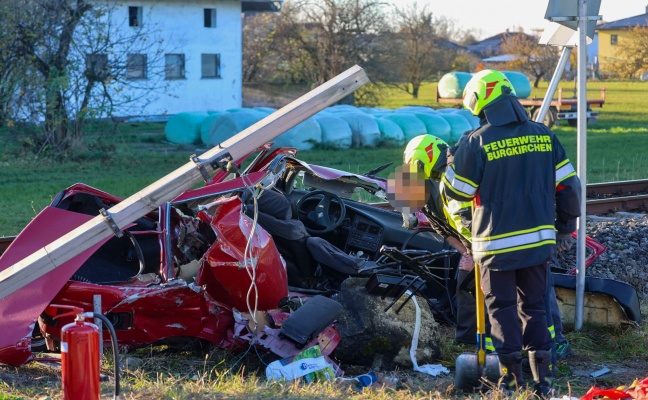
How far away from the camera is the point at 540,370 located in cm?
507

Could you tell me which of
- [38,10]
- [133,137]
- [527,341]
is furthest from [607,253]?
[133,137]

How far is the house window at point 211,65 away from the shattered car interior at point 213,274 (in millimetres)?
32238

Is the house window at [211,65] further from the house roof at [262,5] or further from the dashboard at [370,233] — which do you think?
the dashboard at [370,233]

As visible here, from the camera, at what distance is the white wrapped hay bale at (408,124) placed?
75.7ft

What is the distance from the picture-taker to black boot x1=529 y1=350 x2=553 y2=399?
5.05 meters

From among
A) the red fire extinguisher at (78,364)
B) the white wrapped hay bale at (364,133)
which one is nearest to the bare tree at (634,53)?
the white wrapped hay bale at (364,133)

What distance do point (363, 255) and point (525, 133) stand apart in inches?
96.3

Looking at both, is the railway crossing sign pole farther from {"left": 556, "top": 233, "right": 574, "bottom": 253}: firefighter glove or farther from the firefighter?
the firefighter

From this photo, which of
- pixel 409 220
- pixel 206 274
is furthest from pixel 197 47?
pixel 206 274

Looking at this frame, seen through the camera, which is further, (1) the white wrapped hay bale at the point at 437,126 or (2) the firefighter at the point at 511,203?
(1) the white wrapped hay bale at the point at 437,126

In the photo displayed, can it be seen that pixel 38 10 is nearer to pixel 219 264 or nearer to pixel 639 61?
pixel 219 264

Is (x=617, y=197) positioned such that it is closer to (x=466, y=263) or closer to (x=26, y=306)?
(x=466, y=263)

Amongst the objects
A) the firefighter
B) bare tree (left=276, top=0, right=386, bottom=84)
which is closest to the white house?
bare tree (left=276, top=0, right=386, bottom=84)

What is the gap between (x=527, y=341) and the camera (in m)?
5.17
